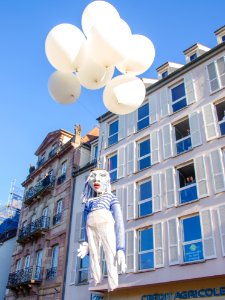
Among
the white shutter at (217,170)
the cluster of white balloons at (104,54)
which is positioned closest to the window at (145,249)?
the white shutter at (217,170)

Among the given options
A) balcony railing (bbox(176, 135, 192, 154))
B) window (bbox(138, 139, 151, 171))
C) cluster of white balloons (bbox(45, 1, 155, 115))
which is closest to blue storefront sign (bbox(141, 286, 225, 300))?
window (bbox(138, 139, 151, 171))

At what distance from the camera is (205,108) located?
55.0 ft

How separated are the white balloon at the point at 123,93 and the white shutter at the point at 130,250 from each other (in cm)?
1219

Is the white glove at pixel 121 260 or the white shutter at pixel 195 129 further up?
the white shutter at pixel 195 129

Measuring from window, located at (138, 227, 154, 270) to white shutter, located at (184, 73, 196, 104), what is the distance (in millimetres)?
6864

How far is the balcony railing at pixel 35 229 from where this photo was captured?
23.4 meters

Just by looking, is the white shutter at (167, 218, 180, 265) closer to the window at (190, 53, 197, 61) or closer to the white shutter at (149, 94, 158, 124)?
the white shutter at (149, 94, 158, 124)

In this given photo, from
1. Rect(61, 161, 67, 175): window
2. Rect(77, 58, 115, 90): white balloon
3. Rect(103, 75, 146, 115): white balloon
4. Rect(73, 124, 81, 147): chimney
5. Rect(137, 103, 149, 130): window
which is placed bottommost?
Rect(103, 75, 146, 115): white balloon

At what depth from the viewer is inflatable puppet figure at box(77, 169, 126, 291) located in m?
4.71

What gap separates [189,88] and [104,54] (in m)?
14.1

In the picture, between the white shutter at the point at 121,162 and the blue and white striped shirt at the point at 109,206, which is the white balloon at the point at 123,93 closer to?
the blue and white striped shirt at the point at 109,206

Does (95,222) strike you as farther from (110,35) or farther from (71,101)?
(110,35)

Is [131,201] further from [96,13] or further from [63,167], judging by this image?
[96,13]

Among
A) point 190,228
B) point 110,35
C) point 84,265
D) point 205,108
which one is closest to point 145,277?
Answer: point 190,228
